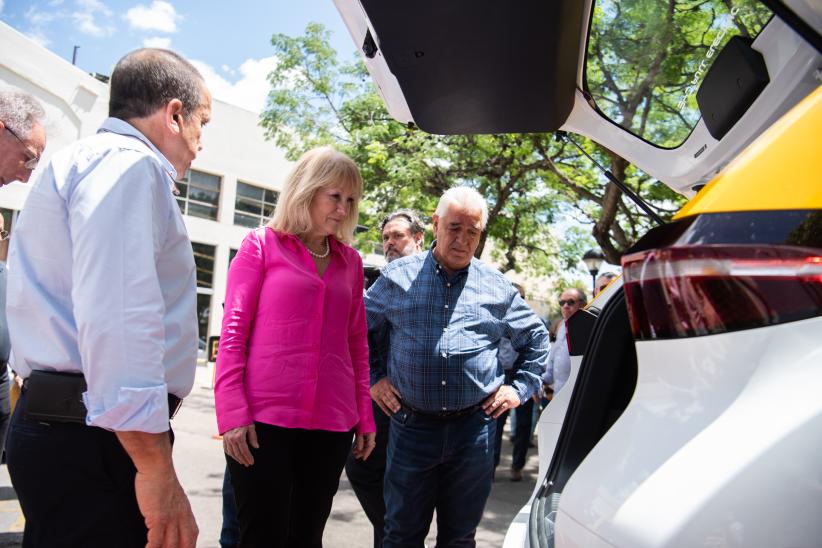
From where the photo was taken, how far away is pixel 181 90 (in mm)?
1822

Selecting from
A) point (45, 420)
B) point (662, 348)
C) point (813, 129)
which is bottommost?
point (45, 420)

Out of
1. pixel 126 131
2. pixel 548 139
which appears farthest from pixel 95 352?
pixel 548 139

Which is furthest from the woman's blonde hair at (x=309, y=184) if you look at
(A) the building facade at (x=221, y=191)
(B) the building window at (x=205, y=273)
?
(B) the building window at (x=205, y=273)

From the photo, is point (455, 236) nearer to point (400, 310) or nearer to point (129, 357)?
point (400, 310)

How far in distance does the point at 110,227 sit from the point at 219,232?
26011 millimetres

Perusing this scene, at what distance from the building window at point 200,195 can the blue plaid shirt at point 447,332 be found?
23.6 meters

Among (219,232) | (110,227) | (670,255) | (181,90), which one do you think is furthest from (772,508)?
(219,232)

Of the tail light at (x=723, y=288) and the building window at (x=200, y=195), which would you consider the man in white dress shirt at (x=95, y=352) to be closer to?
the tail light at (x=723, y=288)

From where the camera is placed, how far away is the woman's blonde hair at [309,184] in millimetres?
2801

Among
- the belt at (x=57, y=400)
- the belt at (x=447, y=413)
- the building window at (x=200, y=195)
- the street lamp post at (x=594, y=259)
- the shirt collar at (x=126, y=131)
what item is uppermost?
the building window at (x=200, y=195)

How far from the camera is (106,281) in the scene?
4.85 ft

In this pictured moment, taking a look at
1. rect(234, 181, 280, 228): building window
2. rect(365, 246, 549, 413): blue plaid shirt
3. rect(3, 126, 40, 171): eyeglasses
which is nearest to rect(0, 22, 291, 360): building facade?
rect(234, 181, 280, 228): building window

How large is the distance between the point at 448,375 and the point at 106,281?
6.01 ft

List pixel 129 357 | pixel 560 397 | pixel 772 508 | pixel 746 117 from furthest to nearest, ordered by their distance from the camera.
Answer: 1. pixel 560 397
2. pixel 746 117
3. pixel 129 357
4. pixel 772 508
